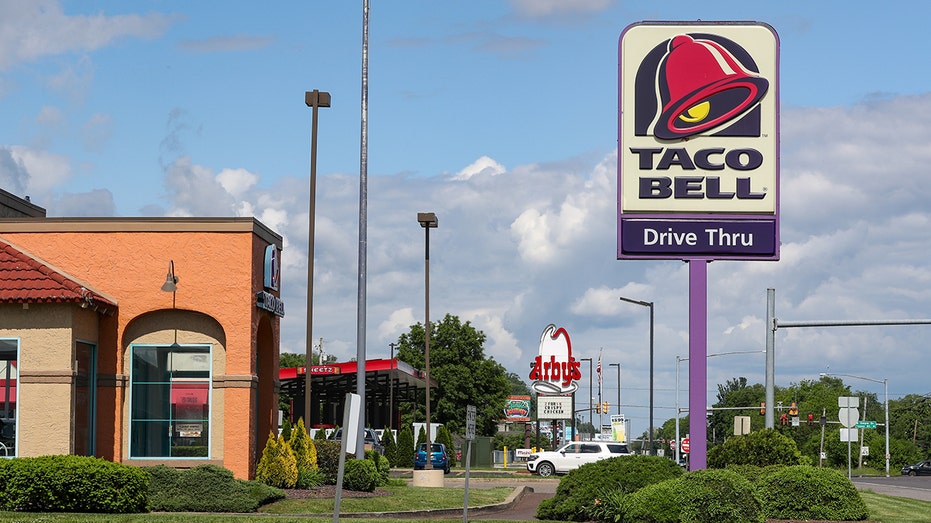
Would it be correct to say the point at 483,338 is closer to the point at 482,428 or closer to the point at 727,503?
the point at 482,428

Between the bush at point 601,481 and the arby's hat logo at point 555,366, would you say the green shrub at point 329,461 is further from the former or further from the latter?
the arby's hat logo at point 555,366

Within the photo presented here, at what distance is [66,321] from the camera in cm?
2738

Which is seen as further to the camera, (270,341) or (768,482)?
(270,341)

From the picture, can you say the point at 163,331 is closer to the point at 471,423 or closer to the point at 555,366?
the point at 471,423

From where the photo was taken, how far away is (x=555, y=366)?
201ft

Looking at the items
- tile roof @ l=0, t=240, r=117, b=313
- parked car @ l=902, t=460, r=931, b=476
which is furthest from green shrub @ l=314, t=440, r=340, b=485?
parked car @ l=902, t=460, r=931, b=476

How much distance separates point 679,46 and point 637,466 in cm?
807

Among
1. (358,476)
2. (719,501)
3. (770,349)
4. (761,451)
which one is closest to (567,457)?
(770,349)

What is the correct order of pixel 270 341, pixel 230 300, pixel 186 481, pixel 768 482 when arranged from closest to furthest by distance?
1. pixel 768 482
2. pixel 186 481
3. pixel 230 300
4. pixel 270 341

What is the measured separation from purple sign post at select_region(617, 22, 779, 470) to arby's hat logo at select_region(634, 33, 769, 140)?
0.06 ft

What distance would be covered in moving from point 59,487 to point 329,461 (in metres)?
9.40

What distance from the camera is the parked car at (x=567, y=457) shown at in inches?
2066

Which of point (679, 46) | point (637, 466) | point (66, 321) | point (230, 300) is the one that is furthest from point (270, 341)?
point (679, 46)

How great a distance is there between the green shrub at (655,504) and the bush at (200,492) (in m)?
8.82
